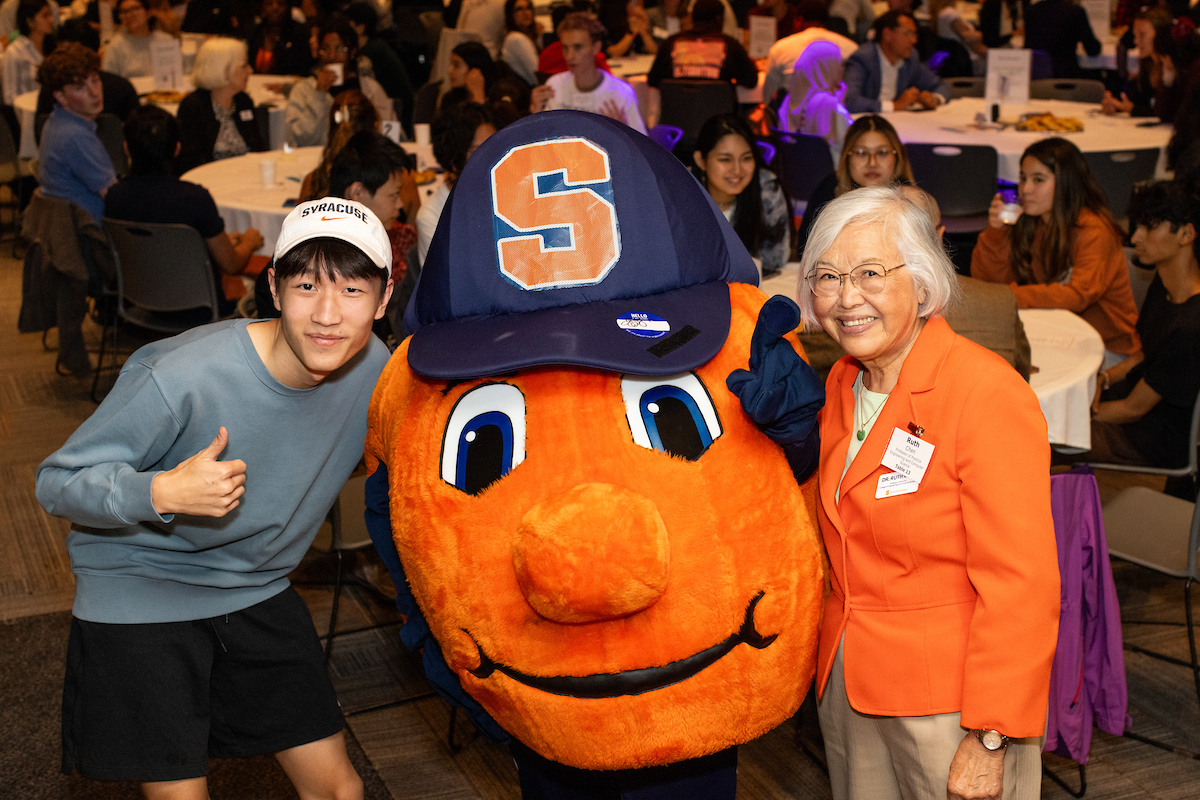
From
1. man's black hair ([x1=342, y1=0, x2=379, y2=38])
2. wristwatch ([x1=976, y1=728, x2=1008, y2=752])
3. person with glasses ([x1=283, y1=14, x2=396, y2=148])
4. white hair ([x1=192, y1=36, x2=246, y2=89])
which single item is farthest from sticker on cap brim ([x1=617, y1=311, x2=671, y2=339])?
man's black hair ([x1=342, y1=0, x2=379, y2=38])

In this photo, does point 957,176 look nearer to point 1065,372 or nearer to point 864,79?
point 864,79

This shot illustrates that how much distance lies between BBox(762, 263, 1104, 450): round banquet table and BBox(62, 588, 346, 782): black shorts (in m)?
1.65

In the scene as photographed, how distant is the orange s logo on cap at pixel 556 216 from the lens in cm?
180

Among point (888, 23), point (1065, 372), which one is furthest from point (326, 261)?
point (888, 23)

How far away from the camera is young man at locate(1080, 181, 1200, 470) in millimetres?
3348

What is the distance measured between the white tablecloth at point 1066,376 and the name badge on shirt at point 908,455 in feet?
4.86

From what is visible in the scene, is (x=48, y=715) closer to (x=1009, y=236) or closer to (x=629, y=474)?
(x=629, y=474)

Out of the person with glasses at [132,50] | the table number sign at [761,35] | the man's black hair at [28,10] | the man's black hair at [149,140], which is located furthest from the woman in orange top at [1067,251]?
the man's black hair at [28,10]

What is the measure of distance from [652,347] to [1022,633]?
0.70m

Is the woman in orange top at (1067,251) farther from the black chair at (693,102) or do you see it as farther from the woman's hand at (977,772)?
the black chair at (693,102)

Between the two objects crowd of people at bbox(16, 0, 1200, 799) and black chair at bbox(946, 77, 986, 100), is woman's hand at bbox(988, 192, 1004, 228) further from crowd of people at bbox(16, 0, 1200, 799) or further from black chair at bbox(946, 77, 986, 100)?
black chair at bbox(946, 77, 986, 100)

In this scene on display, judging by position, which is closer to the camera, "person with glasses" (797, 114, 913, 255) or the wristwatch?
the wristwatch

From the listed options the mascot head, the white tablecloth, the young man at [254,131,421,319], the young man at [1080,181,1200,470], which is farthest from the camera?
the young man at [254,131,421,319]

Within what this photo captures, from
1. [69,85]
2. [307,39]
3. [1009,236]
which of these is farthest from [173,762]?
[307,39]
